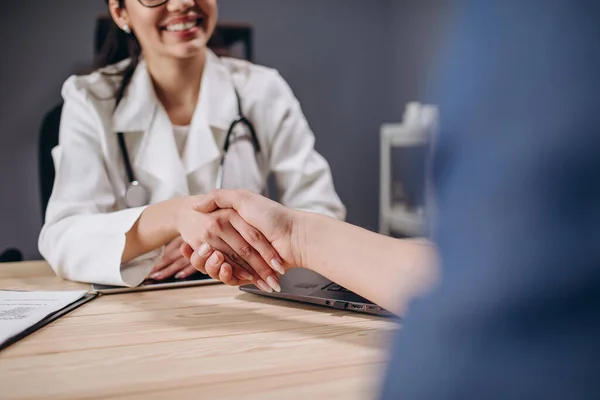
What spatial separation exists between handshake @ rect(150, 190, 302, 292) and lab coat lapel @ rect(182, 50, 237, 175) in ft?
1.57

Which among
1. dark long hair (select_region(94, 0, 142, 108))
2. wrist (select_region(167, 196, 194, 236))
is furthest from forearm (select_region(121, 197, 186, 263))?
dark long hair (select_region(94, 0, 142, 108))

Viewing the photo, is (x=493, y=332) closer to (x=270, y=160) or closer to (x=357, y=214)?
(x=270, y=160)

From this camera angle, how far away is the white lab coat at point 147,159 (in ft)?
2.90

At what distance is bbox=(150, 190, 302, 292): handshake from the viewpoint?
716mm

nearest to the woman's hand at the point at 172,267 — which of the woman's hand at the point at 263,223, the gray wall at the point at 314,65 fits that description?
the woman's hand at the point at 263,223

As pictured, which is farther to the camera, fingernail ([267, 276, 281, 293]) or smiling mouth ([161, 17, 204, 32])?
smiling mouth ([161, 17, 204, 32])

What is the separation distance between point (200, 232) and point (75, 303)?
0.60 feet

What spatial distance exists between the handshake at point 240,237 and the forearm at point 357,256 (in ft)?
0.10

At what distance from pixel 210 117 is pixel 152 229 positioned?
1.71 ft

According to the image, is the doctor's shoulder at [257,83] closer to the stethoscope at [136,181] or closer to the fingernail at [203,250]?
the stethoscope at [136,181]

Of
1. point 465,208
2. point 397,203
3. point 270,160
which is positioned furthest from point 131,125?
point 397,203

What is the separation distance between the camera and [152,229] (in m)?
0.85

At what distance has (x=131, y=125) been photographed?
4.00ft

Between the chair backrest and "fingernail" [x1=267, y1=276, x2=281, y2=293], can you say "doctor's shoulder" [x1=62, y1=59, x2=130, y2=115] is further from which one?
"fingernail" [x1=267, y1=276, x2=281, y2=293]
